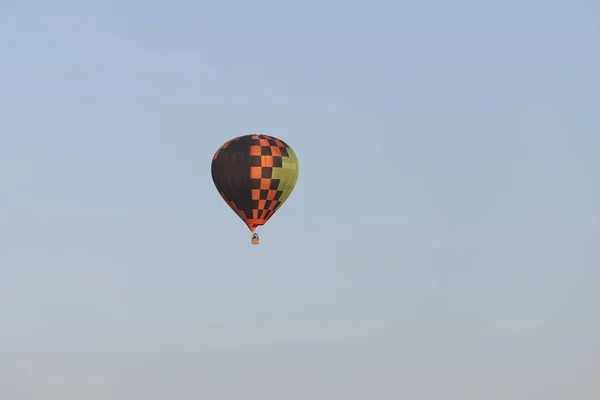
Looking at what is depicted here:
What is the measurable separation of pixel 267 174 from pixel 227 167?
262 centimetres

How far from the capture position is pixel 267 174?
19938cm

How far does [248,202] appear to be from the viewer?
7869 inches

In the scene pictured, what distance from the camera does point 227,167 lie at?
655ft

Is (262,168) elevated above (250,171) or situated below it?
above

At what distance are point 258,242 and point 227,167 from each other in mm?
5243

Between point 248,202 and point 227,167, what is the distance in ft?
8.72

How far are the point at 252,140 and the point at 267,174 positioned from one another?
8.07 ft

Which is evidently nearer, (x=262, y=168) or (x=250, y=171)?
(x=250, y=171)

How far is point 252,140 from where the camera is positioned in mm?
199875

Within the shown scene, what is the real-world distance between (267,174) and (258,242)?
4443 mm

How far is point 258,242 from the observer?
655ft

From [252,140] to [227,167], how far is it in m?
2.40
